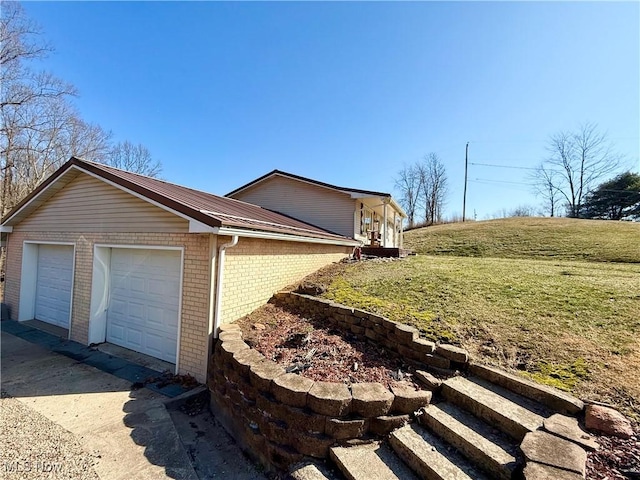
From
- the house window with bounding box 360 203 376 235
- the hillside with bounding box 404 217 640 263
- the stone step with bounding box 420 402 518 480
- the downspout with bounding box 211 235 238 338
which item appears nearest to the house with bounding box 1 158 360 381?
the downspout with bounding box 211 235 238 338

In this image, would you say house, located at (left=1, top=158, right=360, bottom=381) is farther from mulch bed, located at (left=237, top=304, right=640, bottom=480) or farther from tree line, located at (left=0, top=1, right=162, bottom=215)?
tree line, located at (left=0, top=1, right=162, bottom=215)

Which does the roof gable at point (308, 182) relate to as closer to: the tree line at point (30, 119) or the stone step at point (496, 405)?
the stone step at point (496, 405)

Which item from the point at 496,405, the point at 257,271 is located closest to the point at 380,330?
the point at 496,405

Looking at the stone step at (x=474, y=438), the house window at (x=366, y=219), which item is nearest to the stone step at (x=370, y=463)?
the stone step at (x=474, y=438)

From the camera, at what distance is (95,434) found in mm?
3588

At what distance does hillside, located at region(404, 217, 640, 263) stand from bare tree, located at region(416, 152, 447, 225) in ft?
43.5

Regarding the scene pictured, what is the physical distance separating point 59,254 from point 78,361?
153 inches

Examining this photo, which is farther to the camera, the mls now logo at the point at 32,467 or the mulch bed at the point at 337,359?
the mls now logo at the point at 32,467

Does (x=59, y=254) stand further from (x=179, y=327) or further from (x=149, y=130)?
(x=149, y=130)

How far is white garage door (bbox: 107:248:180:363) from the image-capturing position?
5.69 meters

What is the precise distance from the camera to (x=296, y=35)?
8.71 meters

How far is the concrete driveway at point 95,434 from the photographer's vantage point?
3059 mm

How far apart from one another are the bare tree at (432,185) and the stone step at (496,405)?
1536 inches

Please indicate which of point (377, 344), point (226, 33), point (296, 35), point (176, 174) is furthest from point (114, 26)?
point (176, 174)
